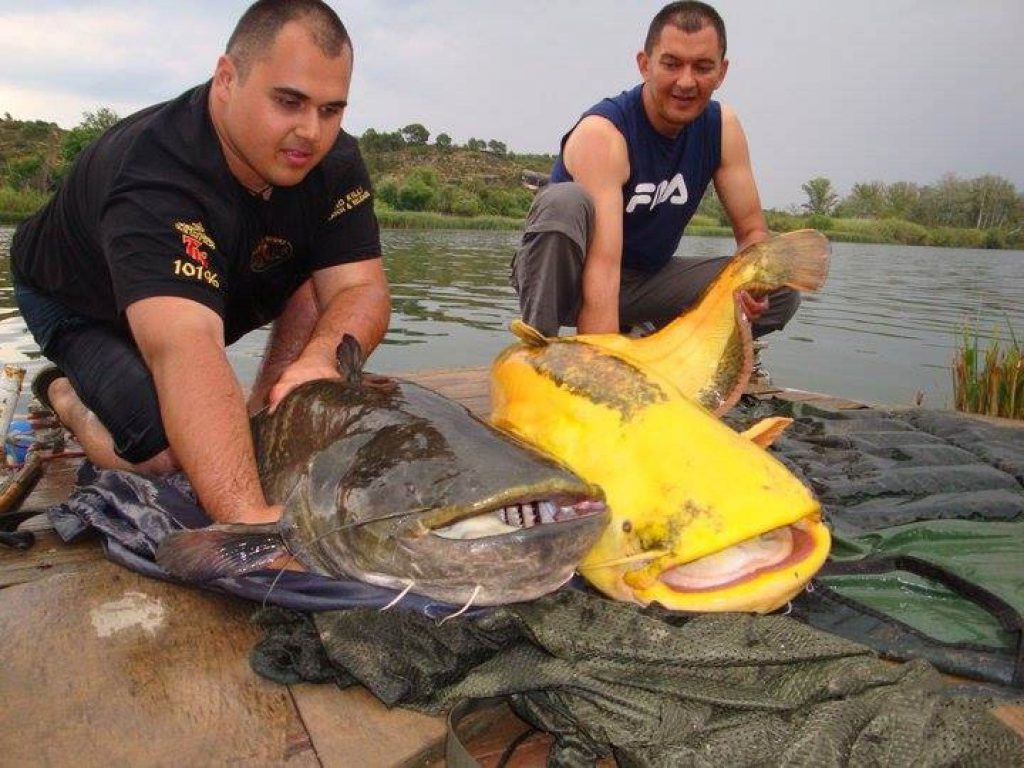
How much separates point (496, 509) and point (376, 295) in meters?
1.54

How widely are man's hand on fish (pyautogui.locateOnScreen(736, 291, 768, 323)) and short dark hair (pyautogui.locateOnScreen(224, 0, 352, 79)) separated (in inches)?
60.9

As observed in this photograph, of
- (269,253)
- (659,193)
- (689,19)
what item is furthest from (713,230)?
(269,253)

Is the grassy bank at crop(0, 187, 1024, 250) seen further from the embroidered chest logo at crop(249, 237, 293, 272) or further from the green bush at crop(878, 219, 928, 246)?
the embroidered chest logo at crop(249, 237, 293, 272)

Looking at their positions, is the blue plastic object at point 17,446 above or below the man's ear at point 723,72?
below

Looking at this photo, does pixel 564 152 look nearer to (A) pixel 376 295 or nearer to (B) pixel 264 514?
(A) pixel 376 295

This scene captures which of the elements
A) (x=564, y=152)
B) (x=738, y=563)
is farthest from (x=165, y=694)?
(x=564, y=152)

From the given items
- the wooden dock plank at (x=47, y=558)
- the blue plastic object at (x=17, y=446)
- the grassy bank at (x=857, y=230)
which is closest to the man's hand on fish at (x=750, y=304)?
the wooden dock plank at (x=47, y=558)

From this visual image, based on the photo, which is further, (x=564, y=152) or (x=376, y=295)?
(x=564, y=152)

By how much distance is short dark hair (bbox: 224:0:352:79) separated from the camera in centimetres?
205

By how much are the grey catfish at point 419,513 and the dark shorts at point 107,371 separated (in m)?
0.70

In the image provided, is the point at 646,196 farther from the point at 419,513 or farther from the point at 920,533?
the point at 419,513

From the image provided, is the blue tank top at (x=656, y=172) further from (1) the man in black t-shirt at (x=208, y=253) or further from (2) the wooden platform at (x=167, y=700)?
(2) the wooden platform at (x=167, y=700)

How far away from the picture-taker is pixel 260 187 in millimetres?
2406

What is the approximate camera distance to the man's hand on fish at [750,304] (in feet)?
8.66
